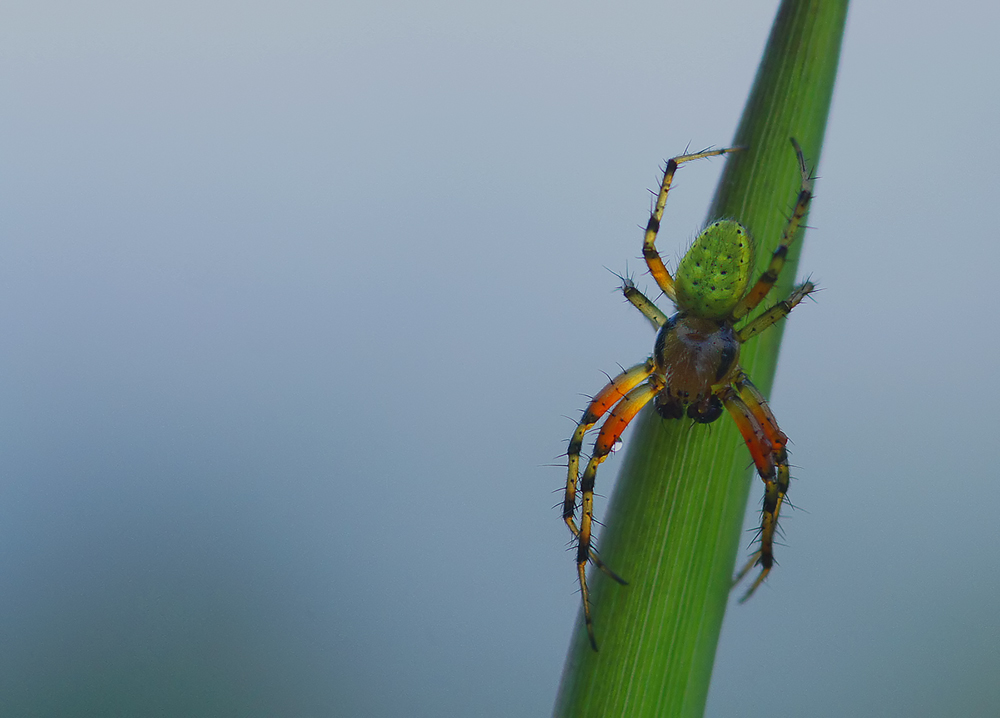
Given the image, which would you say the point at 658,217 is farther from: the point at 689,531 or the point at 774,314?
the point at 689,531

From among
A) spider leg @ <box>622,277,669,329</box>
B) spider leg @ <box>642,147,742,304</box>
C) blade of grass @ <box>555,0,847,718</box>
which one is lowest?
blade of grass @ <box>555,0,847,718</box>

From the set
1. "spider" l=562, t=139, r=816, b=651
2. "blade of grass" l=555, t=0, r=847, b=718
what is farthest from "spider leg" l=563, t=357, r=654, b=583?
"blade of grass" l=555, t=0, r=847, b=718

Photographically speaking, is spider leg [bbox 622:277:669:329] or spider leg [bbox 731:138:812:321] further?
spider leg [bbox 622:277:669:329]

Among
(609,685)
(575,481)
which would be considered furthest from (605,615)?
(575,481)

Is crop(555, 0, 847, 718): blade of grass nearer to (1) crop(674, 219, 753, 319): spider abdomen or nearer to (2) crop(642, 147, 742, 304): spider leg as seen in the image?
(1) crop(674, 219, 753, 319): spider abdomen

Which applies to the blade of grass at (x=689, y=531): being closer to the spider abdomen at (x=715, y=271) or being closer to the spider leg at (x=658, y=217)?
the spider abdomen at (x=715, y=271)

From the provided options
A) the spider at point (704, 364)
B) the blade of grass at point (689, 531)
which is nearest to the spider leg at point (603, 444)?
the spider at point (704, 364)
